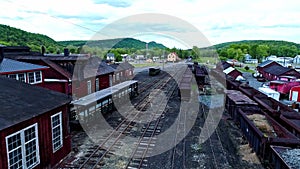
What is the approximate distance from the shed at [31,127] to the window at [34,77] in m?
6.93

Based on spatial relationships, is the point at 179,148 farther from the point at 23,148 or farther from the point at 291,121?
the point at 23,148

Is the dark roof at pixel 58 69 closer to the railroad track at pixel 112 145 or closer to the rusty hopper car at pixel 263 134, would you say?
the railroad track at pixel 112 145

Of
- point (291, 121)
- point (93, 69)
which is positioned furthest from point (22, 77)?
point (291, 121)

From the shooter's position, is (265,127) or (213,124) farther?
(213,124)

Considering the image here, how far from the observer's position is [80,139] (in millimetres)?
14023

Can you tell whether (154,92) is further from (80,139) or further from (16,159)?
(16,159)

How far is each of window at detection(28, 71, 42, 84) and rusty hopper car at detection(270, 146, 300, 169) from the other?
17.1 metres

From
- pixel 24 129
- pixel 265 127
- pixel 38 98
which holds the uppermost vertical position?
pixel 38 98

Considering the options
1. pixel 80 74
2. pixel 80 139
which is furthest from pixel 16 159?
pixel 80 74

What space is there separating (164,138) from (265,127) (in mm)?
6350

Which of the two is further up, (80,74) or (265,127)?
(80,74)

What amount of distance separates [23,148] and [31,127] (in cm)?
81

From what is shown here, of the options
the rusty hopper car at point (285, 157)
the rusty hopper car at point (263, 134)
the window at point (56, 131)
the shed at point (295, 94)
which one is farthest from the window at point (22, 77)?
the shed at point (295, 94)

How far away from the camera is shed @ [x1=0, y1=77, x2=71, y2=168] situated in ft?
25.9
